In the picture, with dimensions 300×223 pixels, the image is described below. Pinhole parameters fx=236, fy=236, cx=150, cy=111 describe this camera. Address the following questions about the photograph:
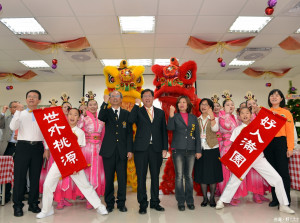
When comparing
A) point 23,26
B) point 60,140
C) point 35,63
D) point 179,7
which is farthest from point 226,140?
point 35,63

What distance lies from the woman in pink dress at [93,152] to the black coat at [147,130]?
0.64 metres

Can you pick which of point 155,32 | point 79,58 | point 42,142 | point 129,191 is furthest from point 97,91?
point 42,142

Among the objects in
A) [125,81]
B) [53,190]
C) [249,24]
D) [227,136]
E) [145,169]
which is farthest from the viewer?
[249,24]

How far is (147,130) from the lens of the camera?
9.44 feet

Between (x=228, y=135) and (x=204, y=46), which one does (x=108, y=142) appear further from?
(x=204, y=46)

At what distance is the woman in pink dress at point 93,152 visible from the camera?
3.18m

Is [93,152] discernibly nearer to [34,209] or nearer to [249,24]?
[34,209]

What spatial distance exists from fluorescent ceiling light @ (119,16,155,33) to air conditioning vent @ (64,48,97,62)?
1.51 metres

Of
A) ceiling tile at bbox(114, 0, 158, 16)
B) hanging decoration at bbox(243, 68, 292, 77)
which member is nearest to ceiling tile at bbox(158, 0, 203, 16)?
ceiling tile at bbox(114, 0, 158, 16)

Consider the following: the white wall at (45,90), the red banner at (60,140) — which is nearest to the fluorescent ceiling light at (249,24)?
the red banner at (60,140)

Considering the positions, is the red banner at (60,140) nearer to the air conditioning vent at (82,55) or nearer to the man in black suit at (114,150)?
the man in black suit at (114,150)

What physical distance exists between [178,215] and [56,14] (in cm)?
413

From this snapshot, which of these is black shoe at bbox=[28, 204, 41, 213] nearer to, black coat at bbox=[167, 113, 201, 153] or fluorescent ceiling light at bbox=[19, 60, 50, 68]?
black coat at bbox=[167, 113, 201, 153]

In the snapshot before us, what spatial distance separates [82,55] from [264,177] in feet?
18.0
